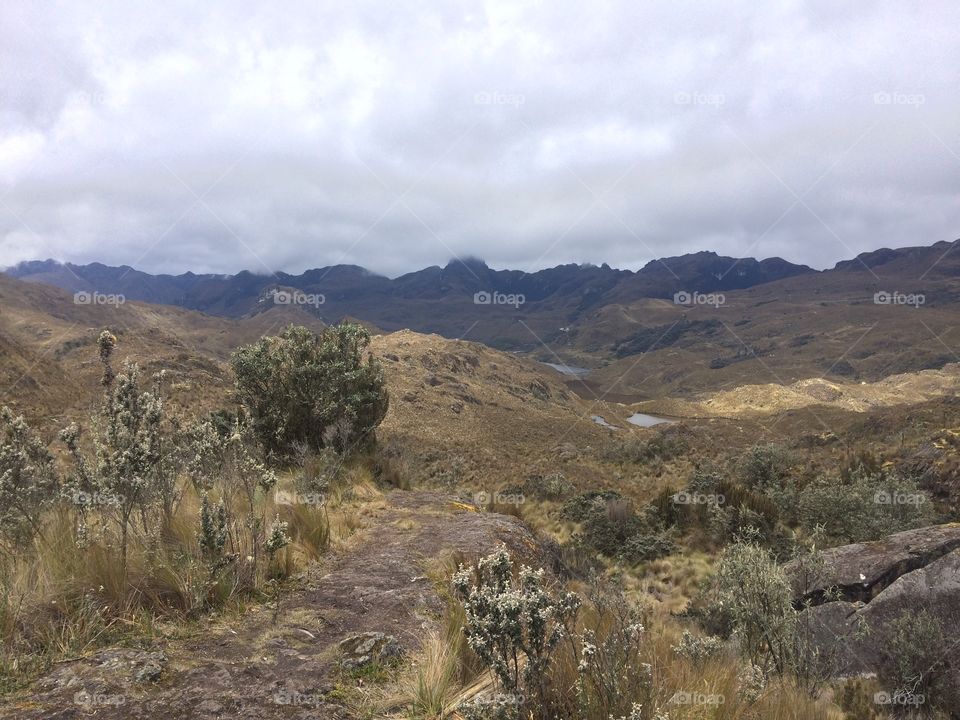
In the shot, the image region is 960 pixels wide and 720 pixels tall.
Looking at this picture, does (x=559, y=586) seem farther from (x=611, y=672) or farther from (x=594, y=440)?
(x=594, y=440)

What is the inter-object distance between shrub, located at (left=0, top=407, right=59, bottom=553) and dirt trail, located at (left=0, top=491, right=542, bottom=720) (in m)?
1.92

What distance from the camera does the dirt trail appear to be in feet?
9.44

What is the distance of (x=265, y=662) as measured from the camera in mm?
3547

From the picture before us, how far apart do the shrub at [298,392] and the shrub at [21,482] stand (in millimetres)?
6444

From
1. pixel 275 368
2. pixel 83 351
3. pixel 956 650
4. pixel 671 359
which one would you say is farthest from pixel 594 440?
pixel 671 359

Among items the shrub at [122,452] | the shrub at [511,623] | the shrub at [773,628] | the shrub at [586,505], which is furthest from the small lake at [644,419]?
the shrub at [511,623]

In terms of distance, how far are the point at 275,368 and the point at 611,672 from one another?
37.6ft

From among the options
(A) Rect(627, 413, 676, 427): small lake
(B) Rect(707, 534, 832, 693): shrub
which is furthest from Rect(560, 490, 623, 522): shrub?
(A) Rect(627, 413, 676, 427): small lake

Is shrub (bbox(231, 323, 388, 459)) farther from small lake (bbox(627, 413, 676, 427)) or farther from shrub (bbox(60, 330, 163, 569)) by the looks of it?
small lake (bbox(627, 413, 676, 427))

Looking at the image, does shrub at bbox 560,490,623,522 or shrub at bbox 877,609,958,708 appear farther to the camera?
shrub at bbox 560,490,623,522

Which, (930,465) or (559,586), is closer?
(559,586)

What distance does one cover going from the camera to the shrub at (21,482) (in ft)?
14.1

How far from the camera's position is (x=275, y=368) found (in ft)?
41.1

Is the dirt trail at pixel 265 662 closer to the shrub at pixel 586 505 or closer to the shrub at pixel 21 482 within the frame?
the shrub at pixel 21 482
